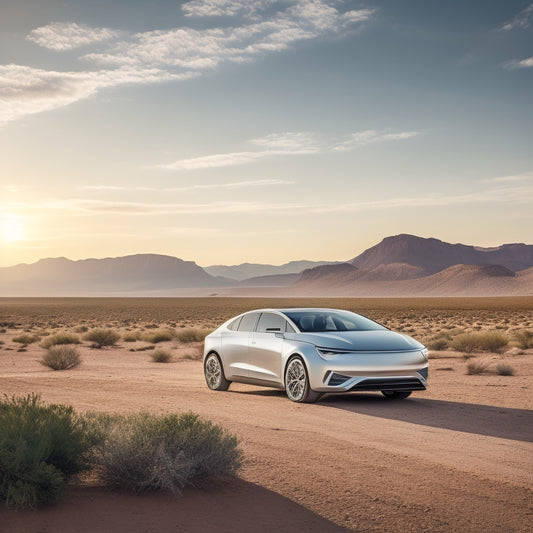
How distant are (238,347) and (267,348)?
0.93 metres

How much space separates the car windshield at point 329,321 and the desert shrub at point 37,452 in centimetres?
717

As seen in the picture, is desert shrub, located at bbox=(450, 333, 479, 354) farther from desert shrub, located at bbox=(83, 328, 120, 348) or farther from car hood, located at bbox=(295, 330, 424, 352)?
desert shrub, located at bbox=(83, 328, 120, 348)

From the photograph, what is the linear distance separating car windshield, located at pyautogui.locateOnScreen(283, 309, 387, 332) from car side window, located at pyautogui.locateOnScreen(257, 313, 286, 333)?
0.18 meters

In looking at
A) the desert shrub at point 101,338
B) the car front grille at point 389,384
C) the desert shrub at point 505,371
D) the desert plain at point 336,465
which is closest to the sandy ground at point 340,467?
the desert plain at point 336,465

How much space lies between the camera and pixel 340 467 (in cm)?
841

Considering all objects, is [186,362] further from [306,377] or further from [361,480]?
[361,480]

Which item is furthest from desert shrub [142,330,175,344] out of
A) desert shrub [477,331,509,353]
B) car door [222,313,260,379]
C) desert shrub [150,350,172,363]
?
car door [222,313,260,379]

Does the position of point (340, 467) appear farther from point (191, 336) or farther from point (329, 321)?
point (191, 336)

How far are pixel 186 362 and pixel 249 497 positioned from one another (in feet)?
58.7

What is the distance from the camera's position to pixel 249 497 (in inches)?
282

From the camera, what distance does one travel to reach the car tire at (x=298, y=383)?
1344 cm

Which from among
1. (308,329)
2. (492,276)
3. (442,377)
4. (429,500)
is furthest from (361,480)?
(492,276)

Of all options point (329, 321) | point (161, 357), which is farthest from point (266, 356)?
point (161, 357)

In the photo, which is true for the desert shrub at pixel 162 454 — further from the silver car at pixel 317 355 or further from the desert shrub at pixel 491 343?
the desert shrub at pixel 491 343
